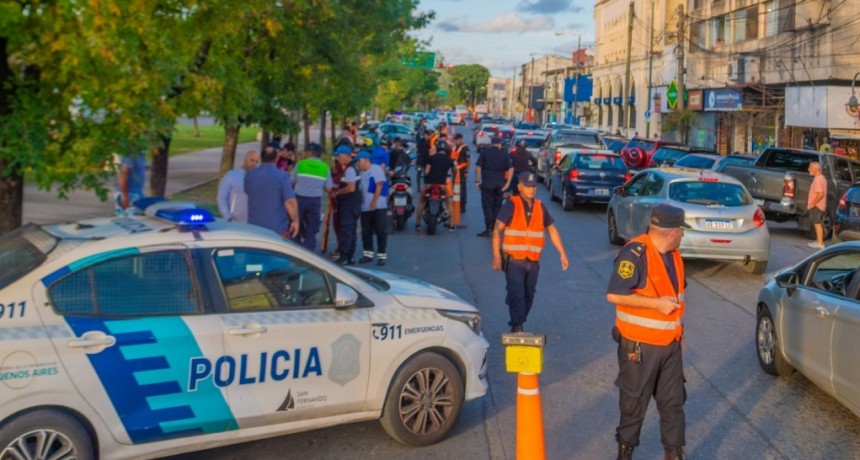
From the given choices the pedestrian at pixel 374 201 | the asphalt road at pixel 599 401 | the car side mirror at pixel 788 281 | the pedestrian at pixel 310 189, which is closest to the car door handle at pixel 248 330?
the asphalt road at pixel 599 401

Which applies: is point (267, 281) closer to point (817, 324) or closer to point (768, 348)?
point (817, 324)

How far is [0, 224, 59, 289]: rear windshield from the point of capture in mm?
5208

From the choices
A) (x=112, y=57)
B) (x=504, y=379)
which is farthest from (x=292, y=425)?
(x=112, y=57)

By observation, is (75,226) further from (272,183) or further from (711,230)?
(711,230)

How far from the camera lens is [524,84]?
138 m

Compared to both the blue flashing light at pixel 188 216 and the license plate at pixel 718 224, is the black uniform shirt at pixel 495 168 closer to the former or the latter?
the license plate at pixel 718 224

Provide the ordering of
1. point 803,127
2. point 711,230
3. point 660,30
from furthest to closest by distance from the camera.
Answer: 1. point 660,30
2. point 803,127
3. point 711,230

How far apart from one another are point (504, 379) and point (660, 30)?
5945cm

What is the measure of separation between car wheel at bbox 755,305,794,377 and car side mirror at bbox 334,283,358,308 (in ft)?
13.5

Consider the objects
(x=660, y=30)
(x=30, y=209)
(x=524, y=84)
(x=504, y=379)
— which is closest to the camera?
(x=504, y=379)

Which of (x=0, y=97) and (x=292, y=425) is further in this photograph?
(x=0, y=97)

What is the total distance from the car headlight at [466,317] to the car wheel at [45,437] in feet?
8.20

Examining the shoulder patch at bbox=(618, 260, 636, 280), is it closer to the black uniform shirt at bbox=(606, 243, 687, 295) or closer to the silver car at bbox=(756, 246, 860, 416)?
the black uniform shirt at bbox=(606, 243, 687, 295)

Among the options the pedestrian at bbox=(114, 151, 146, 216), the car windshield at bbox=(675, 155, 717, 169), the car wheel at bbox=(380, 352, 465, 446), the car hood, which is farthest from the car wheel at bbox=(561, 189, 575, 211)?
the car wheel at bbox=(380, 352, 465, 446)
